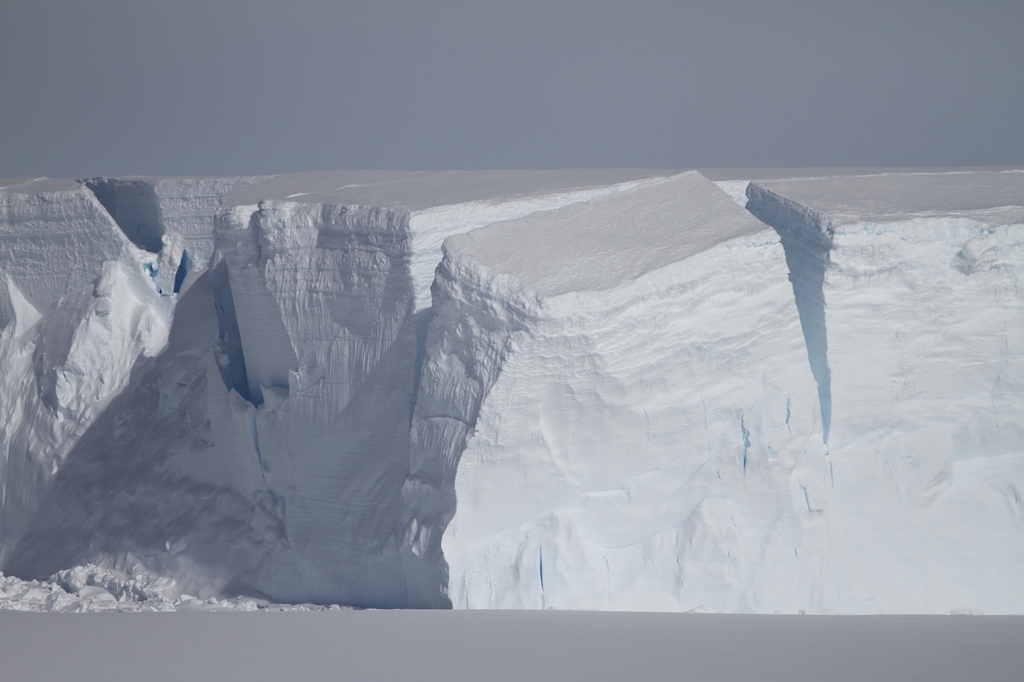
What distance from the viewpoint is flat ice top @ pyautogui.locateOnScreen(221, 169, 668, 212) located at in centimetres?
725

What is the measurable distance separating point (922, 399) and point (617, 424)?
2.03 metres

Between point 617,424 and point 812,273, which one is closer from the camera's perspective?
point 617,424

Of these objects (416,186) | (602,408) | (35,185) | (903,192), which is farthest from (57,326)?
(903,192)

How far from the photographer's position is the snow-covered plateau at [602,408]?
5918 mm

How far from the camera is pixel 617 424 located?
6.05 metres

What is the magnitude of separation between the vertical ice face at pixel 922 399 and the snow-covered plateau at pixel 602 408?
2 centimetres

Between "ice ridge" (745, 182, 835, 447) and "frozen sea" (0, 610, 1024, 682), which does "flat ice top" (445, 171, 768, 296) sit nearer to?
"ice ridge" (745, 182, 835, 447)

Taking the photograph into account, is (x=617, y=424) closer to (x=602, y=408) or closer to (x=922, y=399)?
(x=602, y=408)

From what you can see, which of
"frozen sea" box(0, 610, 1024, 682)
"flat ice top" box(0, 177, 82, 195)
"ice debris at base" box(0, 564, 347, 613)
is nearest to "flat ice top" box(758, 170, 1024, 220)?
"frozen sea" box(0, 610, 1024, 682)

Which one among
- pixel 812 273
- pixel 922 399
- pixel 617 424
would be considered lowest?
pixel 617 424

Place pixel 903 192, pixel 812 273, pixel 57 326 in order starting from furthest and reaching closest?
pixel 57 326
pixel 903 192
pixel 812 273

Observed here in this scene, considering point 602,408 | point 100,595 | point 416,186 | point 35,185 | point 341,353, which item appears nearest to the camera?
point 602,408

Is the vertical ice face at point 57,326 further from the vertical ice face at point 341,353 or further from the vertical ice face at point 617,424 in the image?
the vertical ice face at point 617,424

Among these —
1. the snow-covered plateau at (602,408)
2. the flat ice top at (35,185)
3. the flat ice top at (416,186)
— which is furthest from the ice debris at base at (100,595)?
the flat ice top at (35,185)
